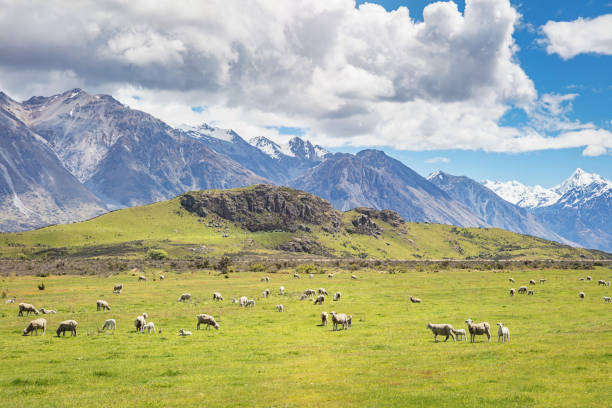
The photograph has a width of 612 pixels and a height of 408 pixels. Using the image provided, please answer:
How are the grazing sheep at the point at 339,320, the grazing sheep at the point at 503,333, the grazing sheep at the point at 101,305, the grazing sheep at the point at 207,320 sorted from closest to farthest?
the grazing sheep at the point at 503,333, the grazing sheep at the point at 339,320, the grazing sheep at the point at 207,320, the grazing sheep at the point at 101,305

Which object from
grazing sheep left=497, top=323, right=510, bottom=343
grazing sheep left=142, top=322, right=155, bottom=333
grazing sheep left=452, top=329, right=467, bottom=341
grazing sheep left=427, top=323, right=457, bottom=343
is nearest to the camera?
grazing sheep left=497, top=323, right=510, bottom=343

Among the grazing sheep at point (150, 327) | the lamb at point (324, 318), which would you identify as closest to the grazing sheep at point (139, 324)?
the grazing sheep at point (150, 327)

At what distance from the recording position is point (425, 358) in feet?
93.9

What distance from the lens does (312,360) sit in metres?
29.1

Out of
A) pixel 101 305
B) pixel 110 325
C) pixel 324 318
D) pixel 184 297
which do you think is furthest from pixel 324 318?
pixel 101 305

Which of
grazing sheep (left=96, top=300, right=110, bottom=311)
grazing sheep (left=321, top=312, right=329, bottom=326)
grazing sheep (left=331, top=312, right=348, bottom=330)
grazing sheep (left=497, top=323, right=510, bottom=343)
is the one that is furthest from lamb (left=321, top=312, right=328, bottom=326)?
grazing sheep (left=96, top=300, right=110, bottom=311)

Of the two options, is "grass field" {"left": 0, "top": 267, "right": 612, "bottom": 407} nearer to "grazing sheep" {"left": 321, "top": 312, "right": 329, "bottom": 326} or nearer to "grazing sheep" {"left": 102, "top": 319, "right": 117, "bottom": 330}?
"grazing sheep" {"left": 102, "top": 319, "right": 117, "bottom": 330}

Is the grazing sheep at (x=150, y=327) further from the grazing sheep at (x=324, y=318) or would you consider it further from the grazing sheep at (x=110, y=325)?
the grazing sheep at (x=324, y=318)

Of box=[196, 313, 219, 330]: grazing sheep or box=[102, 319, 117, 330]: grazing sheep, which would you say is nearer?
box=[102, 319, 117, 330]: grazing sheep

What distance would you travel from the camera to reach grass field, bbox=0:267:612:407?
20.7 m

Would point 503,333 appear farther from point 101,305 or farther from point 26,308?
point 26,308

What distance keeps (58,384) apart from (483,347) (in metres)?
27.7

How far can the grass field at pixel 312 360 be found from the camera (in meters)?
20.7

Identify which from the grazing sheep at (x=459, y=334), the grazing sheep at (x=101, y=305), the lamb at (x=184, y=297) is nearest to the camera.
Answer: the grazing sheep at (x=459, y=334)
